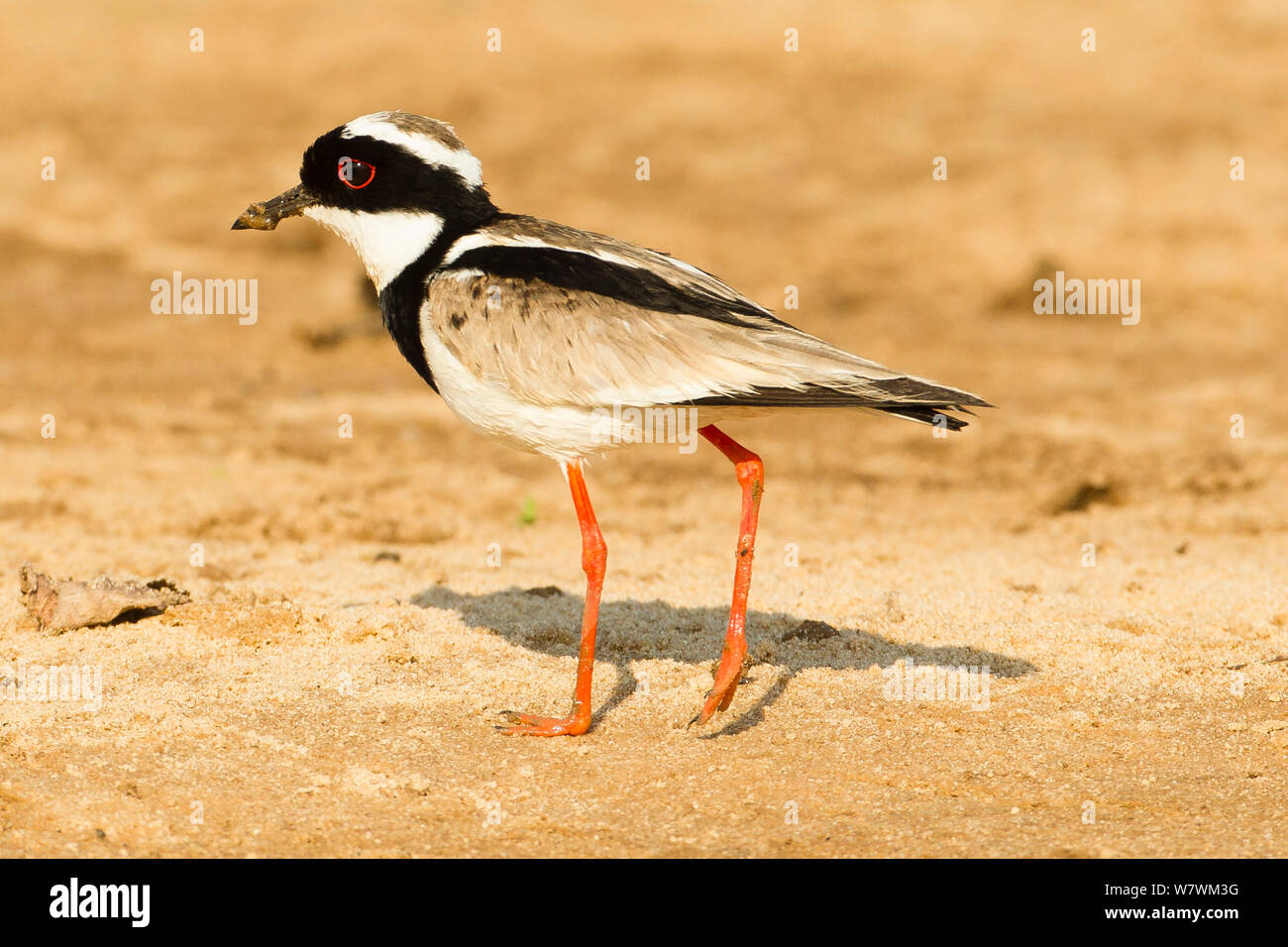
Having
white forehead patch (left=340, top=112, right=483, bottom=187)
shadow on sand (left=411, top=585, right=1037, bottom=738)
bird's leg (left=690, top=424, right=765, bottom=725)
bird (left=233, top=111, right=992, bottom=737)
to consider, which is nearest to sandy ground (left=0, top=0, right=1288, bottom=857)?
shadow on sand (left=411, top=585, right=1037, bottom=738)

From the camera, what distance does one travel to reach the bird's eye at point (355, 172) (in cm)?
571

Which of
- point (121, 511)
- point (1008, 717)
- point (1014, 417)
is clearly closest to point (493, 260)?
point (1008, 717)

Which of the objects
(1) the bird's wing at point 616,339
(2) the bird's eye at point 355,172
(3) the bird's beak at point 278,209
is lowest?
(1) the bird's wing at point 616,339

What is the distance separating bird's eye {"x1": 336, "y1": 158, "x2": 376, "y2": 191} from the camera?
5711mm

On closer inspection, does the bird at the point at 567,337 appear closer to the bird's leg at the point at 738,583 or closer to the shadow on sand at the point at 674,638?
the bird's leg at the point at 738,583

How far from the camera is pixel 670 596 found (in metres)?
7.19

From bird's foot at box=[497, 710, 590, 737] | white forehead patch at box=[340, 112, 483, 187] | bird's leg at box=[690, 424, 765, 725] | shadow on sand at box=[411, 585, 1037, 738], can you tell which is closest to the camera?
bird's foot at box=[497, 710, 590, 737]

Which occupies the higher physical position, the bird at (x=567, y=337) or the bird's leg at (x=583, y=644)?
the bird at (x=567, y=337)

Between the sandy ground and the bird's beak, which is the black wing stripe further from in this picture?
the sandy ground

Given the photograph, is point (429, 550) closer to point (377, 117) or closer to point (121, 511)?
point (121, 511)

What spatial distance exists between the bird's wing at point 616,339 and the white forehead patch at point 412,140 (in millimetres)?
366

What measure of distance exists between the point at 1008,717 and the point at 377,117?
3.36 m

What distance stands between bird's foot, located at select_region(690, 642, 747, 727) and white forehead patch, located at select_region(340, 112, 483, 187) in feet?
6.81

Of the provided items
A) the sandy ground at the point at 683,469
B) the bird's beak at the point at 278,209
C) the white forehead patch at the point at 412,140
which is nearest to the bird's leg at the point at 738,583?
the sandy ground at the point at 683,469
